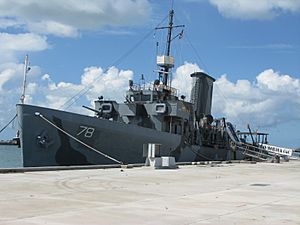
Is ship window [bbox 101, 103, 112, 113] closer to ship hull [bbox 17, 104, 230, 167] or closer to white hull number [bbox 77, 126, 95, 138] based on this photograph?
ship hull [bbox 17, 104, 230, 167]

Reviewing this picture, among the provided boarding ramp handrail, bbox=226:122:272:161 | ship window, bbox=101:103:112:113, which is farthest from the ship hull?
boarding ramp handrail, bbox=226:122:272:161

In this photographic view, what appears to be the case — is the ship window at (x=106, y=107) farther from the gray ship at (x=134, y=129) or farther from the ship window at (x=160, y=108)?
the ship window at (x=160, y=108)

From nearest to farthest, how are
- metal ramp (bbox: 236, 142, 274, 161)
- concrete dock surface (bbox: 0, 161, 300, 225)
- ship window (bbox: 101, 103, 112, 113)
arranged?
concrete dock surface (bbox: 0, 161, 300, 225), ship window (bbox: 101, 103, 112, 113), metal ramp (bbox: 236, 142, 274, 161)

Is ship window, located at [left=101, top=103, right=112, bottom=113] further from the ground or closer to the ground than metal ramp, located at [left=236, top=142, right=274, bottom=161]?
further from the ground

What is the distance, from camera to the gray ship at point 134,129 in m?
23.3

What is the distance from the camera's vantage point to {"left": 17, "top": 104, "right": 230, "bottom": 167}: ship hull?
23.1m

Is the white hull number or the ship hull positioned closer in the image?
the ship hull

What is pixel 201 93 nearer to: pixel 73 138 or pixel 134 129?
pixel 134 129

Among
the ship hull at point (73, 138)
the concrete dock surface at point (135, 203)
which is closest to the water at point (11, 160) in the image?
the ship hull at point (73, 138)

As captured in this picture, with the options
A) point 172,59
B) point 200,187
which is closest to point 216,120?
point 172,59

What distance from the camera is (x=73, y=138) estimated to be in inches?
937

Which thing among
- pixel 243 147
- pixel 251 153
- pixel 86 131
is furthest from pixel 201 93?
pixel 86 131

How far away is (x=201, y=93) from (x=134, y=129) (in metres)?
12.7

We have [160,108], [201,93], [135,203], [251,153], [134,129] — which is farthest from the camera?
[251,153]
